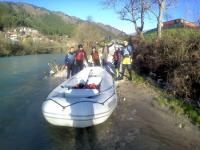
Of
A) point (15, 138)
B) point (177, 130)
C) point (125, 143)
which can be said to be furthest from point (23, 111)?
point (177, 130)

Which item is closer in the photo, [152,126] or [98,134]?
[98,134]

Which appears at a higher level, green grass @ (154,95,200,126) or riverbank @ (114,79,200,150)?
green grass @ (154,95,200,126)

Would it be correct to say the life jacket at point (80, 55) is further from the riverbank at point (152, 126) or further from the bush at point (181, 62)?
the riverbank at point (152, 126)

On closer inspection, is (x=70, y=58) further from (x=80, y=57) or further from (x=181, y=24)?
(x=181, y=24)

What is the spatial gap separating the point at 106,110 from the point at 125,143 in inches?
48.5

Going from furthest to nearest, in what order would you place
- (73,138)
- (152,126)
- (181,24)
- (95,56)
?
1. (181,24)
2. (95,56)
3. (152,126)
4. (73,138)

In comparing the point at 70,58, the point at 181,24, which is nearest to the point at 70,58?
the point at 70,58

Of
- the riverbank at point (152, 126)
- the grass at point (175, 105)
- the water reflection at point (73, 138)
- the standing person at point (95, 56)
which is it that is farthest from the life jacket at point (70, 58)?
the water reflection at point (73, 138)

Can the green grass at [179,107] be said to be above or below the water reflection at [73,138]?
above

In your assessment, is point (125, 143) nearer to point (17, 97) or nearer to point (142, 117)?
point (142, 117)

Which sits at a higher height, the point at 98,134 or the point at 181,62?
the point at 181,62

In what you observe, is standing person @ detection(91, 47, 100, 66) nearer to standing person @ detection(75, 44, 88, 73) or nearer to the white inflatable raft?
standing person @ detection(75, 44, 88, 73)

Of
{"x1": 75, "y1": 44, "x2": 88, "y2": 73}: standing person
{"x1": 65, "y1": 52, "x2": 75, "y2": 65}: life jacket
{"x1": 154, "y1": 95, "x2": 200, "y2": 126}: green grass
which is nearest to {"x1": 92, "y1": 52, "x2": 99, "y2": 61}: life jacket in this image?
{"x1": 65, "y1": 52, "x2": 75, "y2": 65}: life jacket

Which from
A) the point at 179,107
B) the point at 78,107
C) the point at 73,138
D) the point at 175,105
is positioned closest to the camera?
the point at 78,107
